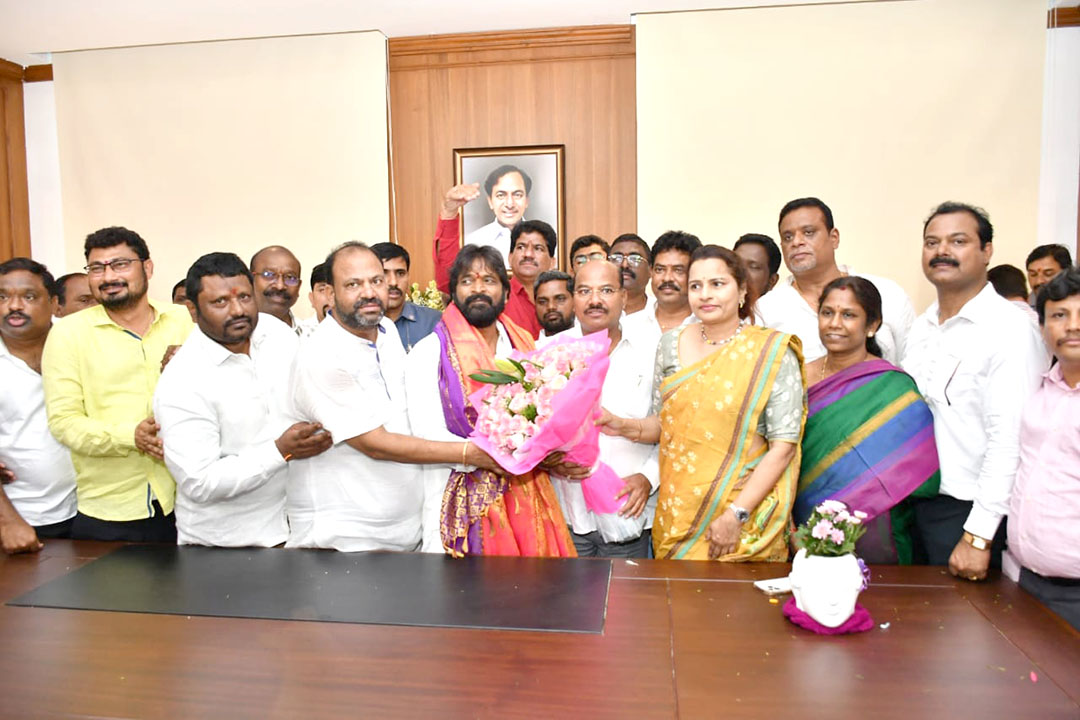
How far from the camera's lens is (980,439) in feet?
7.75

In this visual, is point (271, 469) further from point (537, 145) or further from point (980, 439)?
point (537, 145)

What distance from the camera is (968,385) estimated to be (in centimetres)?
238

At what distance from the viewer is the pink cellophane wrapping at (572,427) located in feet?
7.04

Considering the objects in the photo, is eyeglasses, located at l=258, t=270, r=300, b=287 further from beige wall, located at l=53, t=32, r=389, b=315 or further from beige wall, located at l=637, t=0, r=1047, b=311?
beige wall, located at l=637, t=0, r=1047, b=311

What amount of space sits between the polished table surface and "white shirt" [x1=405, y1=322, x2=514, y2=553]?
69 centimetres

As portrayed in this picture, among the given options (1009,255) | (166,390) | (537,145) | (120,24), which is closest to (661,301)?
(166,390)

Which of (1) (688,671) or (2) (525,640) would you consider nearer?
(1) (688,671)

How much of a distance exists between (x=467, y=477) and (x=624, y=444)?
0.60 m

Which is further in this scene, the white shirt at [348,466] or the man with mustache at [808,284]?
the man with mustache at [808,284]

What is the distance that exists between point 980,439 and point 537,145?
414 cm

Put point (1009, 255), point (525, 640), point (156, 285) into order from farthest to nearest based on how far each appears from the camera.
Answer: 1. point (156, 285)
2. point (1009, 255)
3. point (525, 640)

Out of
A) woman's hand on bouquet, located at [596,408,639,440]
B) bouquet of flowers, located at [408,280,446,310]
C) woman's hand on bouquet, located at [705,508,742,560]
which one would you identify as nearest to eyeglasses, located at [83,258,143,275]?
woman's hand on bouquet, located at [596,408,639,440]

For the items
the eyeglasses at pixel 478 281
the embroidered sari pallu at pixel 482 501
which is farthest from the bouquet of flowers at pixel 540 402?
the eyeglasses at pixel 478 281

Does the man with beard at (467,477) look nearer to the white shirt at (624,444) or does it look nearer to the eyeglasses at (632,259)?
the white shirt at (624,444)
